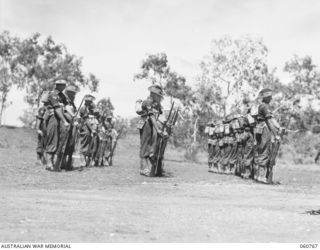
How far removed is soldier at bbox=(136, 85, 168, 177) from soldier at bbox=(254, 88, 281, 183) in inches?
100

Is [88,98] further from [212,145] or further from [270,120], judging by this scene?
[212,145]

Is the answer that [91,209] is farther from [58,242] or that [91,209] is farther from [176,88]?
[176,88]

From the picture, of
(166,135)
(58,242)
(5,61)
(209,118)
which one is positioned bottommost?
(58,242)

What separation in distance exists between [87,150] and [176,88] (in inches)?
765

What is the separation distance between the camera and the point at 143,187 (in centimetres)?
1280

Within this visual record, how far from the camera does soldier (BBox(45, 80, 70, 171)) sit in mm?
16797

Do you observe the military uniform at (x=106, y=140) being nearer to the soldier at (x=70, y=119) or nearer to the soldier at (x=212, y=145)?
the soldier at (x=212, y=145)

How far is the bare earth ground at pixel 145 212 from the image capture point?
6414 mm

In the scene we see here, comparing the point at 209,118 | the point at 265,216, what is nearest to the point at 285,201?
the point at 265,216

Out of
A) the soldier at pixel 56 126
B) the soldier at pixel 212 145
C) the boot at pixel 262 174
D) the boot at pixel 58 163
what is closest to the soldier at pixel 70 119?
the soldier at pixel 56 126

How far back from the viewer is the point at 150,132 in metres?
17.0

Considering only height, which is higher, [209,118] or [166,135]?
[209,118]

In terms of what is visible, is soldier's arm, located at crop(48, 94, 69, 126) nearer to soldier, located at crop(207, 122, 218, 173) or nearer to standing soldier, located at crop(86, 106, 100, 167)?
standing soldier, located at crop(86, 106, 100, 167)

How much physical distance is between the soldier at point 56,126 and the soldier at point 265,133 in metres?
5.15
